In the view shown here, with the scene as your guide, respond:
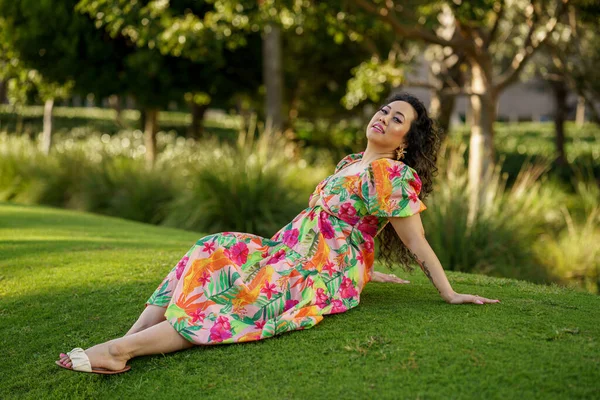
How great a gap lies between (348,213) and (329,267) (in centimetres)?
29

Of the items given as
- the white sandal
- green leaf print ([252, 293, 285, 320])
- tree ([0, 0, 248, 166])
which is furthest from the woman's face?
tree ([0, 0, 248, 166])

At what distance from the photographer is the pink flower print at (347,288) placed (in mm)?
3475

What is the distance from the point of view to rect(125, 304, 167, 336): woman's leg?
327 cm

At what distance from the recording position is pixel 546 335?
3.01 meters

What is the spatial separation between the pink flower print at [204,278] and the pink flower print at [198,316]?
13 centimetres

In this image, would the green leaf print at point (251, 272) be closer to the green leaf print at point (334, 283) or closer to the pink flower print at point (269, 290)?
the pink flower print at point (269, 290)

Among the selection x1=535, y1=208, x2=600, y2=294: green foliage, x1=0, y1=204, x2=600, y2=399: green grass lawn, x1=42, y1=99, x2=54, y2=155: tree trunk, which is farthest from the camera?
x1=42, y1=99, x2=54, y2=155: tree trunk

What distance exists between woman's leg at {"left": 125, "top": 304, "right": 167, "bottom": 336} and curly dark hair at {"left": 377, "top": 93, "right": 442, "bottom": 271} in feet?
3.91

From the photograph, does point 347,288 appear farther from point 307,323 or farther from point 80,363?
point 80,363

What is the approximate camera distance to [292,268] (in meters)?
3.34

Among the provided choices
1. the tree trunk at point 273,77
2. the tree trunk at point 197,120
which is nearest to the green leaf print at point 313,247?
the tree trunk at point 273,77

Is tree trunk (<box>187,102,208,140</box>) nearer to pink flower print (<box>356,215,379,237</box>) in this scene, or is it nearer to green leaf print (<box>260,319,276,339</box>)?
pink flower print (<box>356,215,379,237</box>)

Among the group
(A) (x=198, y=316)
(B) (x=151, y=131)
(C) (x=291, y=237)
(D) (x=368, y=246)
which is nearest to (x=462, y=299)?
(D) (x=368, y=246)

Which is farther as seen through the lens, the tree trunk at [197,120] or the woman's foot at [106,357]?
the tree trunk at [197,120]
